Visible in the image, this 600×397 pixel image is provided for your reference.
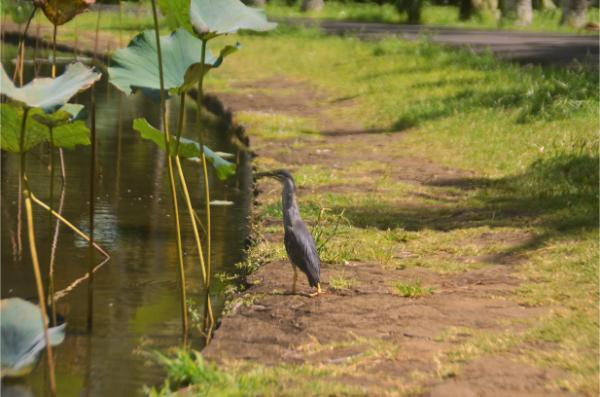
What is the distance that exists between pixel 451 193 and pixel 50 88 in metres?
4.44

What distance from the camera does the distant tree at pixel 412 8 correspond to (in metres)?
27.1

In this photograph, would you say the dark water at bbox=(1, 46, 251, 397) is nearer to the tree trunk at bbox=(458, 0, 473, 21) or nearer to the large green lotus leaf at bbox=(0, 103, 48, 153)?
the large green lotus leaf at bbox=(0, 103, 48, 153)

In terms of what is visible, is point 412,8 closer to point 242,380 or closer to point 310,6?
point 310,6

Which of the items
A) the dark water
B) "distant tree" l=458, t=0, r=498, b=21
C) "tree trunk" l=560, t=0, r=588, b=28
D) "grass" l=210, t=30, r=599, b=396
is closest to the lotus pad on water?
the dark water

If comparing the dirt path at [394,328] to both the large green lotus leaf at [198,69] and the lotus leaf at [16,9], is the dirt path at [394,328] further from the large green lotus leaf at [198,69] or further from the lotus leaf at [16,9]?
the lotus leaf at [16,9]

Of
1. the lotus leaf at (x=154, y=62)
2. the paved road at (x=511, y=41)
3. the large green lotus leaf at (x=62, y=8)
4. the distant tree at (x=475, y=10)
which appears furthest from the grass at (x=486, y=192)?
the distant tree at (x=475, y=10)

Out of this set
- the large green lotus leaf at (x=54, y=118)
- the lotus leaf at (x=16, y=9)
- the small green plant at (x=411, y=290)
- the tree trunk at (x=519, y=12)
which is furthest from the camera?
the tree trunk at (x=519, y=12)

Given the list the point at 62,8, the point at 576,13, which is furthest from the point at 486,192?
the point at 576,13

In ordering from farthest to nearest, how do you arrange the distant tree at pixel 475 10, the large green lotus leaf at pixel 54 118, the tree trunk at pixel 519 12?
the distant tree at pixel 475 10, the tree trunk at pixel 519 12, the large green lotus leaf at pixel 54 118

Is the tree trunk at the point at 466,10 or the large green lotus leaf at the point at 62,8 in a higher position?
the large green lotus leaf at the point at 62,8

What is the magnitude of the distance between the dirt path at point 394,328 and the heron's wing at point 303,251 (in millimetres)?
152

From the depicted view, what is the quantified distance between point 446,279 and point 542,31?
18.0 m

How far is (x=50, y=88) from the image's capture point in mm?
4918

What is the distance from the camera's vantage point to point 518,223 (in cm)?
762
